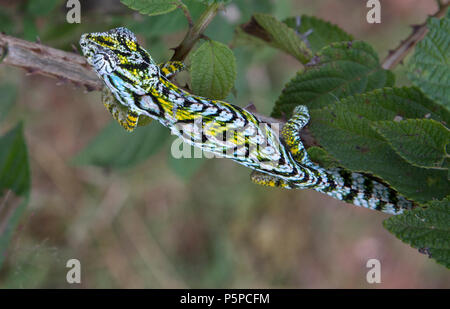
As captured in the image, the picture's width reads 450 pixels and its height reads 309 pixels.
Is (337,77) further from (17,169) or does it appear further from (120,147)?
(17,169)

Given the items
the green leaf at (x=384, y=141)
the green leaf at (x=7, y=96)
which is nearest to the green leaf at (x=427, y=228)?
the green leaf at (x=384, y=141)

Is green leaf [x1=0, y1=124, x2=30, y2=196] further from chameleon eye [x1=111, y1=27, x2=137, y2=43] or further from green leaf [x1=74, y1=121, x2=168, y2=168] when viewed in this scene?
chameleon eye [x1=111, y1=27, x2=137, y2=43]

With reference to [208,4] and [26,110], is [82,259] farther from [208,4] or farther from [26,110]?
[208,4]

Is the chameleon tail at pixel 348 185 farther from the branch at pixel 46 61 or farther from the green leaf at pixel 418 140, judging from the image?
the branch at pixel 46 61

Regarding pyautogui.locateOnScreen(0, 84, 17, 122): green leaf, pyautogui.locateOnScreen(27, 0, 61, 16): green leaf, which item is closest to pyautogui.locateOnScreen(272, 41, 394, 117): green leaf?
pyautogui.locateOnScreen(27, 0, 61, 16): green leaf

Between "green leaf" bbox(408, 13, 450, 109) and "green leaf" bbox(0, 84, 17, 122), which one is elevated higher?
"green leaf" bbox(0, 84, 17, 122)
